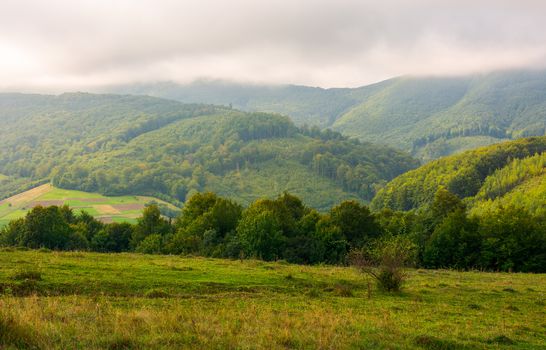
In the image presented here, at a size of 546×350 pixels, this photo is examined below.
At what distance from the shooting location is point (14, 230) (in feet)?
204

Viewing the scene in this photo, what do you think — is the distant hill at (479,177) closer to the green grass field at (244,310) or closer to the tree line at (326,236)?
the tree line at (326,236)

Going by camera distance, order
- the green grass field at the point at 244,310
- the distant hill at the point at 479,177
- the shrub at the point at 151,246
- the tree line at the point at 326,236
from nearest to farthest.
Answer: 1. the green grass field at the point at 244,310
2. the tree line at the point at 326,236
3. the shrub at the point at 151,246
4. the distant hill at the point at 479,177

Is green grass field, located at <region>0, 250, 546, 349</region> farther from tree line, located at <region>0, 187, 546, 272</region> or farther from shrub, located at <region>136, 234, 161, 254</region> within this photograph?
shrub, located at <region>136, 234, 161, 254</region>

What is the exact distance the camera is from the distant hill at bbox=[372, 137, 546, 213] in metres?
145

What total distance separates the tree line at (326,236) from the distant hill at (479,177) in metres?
76.8

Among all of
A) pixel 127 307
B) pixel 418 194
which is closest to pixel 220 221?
pixel 127 307

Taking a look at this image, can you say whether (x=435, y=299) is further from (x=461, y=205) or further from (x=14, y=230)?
(x=14, y=230)

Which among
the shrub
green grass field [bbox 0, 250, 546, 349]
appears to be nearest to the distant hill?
the shrub

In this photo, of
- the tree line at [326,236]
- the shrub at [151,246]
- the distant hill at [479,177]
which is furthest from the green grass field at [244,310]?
the distant hill at [479,177]

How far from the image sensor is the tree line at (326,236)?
182 ft

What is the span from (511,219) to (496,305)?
3981 cm

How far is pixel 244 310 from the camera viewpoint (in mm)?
17453

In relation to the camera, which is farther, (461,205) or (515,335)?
(461,205)

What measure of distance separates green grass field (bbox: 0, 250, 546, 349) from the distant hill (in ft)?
381
